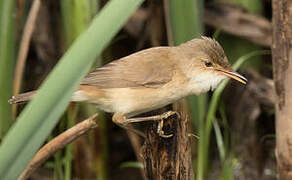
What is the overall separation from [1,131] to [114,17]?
175 cm

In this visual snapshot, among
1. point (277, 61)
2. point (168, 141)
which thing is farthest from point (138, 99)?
point (277, 61)

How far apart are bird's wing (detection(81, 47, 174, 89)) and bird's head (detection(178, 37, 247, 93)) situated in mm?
94

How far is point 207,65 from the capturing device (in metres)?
2.25

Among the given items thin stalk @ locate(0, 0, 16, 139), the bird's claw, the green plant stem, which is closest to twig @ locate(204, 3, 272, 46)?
thin stalk @ locate(0, 0, 16, 139)

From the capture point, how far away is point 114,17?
1198mm

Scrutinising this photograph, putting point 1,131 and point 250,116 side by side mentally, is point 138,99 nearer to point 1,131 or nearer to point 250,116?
point 1,131

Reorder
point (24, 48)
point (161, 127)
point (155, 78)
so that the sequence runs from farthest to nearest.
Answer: point (24, 48) < point (155, 78) < point (161, 127)

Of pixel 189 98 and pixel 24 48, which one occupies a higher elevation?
pixel 24 48

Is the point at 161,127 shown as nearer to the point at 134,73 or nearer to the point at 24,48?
the point at 134,73

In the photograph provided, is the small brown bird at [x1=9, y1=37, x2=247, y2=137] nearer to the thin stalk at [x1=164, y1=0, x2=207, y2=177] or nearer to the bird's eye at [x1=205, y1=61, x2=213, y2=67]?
the bird's eye at [x1=205, y1=61, x2=213, y2=67]

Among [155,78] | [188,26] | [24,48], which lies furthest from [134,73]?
[24,48]

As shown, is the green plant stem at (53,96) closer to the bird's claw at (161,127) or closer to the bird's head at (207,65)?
the bird's claw at (161,127)

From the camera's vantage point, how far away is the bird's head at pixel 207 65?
7.28 feet

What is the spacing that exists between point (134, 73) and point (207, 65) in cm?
30
